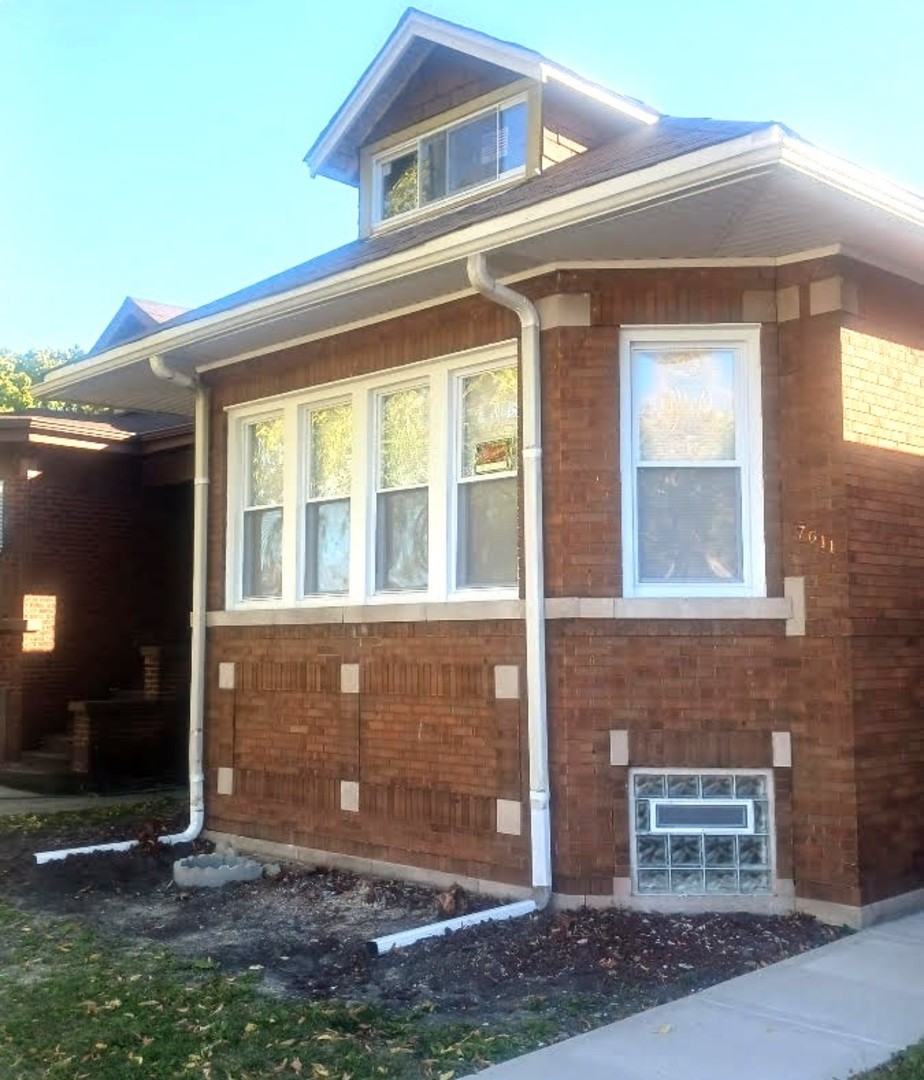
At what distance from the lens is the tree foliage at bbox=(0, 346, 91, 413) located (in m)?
37.1

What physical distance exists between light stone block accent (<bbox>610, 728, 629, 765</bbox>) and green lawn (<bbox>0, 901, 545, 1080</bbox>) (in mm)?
1973

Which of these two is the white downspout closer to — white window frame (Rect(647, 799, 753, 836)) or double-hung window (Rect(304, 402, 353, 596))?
white window frame (Rect(647, 799, 753, 836))

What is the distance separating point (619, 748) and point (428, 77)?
6.02 meters

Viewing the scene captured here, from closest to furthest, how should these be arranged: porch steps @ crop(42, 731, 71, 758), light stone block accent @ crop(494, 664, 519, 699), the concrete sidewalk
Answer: the concrete sidewalk
light stone block accent @ crop(494, 664, 519, 699)
porch steps @ crop(42, 731, 71, 758)

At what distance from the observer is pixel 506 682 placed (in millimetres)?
7000

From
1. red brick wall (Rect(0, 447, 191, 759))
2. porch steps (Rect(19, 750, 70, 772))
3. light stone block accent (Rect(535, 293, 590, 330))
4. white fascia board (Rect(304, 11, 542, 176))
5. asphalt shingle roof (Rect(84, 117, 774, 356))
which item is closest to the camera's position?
A: asphalt shingle roof (Rect(84, 117, 774, 356))

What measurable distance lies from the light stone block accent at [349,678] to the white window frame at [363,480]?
17.8 inches

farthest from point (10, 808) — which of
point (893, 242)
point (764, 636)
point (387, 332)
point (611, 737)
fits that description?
point (893, 242)

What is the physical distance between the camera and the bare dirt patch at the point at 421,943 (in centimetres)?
526

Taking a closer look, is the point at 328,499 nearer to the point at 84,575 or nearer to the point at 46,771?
the point at 46,771

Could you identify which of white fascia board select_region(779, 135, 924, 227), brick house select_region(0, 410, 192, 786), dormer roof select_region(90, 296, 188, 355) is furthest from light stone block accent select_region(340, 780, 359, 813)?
dormer roof select_region(90, 296, 188, 355)

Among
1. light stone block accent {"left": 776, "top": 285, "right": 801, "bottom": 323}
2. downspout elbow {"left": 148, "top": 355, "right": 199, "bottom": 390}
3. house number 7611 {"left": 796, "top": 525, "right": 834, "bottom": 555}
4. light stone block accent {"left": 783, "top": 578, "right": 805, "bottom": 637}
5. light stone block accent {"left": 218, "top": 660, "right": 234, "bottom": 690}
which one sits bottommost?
light stone block accent {"left": 218, "top": 660, "right": 234, "bottom": 690}

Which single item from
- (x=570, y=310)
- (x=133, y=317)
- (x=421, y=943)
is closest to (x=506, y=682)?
(x=421, y=943)

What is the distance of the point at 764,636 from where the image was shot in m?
6.54
